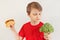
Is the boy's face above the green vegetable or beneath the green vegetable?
above

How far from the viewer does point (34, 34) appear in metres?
1.07

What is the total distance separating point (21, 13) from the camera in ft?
4.31

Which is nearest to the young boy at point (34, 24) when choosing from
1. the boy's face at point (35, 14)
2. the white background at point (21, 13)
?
the boy's face at point (35, 14)

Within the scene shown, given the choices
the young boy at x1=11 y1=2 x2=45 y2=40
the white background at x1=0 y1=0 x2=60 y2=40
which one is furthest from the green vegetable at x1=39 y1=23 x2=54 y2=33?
the white background at x1=0 y1=0 x2=60 y2=40

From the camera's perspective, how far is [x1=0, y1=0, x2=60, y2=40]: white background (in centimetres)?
131

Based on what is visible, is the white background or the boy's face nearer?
the boy's face

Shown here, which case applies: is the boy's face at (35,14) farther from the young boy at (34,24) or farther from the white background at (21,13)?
the white background at (21,13)

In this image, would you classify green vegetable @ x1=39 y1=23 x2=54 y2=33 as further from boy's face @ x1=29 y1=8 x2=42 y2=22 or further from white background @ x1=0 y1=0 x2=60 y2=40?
white background @ x1=0 y1=0 x2=60 y2=40

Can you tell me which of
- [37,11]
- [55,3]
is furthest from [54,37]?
[37,11]

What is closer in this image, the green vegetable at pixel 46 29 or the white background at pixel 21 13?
the green vegetable at pixel 46 29

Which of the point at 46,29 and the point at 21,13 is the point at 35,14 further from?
the point at 21,13

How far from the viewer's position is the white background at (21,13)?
1.31 m

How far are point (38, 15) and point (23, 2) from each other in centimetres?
30

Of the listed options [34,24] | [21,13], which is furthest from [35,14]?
[21,13]
